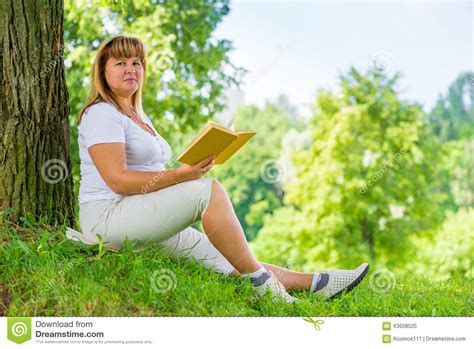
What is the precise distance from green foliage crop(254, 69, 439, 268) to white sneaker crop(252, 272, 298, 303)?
12127mm

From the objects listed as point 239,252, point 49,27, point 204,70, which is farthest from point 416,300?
point 204,70

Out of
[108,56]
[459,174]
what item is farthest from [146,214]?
[459,174]

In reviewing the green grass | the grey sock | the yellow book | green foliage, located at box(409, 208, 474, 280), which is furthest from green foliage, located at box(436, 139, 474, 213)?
the yellow book

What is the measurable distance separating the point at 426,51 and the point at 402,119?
966cm

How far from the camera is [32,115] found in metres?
3.87

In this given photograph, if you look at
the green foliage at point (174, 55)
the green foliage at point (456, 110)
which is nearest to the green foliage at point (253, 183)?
the green foliage at point (456, 110)

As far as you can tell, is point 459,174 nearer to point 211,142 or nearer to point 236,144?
point 236,144

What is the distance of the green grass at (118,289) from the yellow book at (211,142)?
68 centimetres

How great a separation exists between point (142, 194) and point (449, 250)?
1143 centimetres

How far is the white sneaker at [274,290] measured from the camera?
3.35 metres

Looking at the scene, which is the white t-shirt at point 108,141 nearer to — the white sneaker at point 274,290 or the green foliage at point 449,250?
the white sneaker at point 274,290

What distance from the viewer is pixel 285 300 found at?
3344mm
